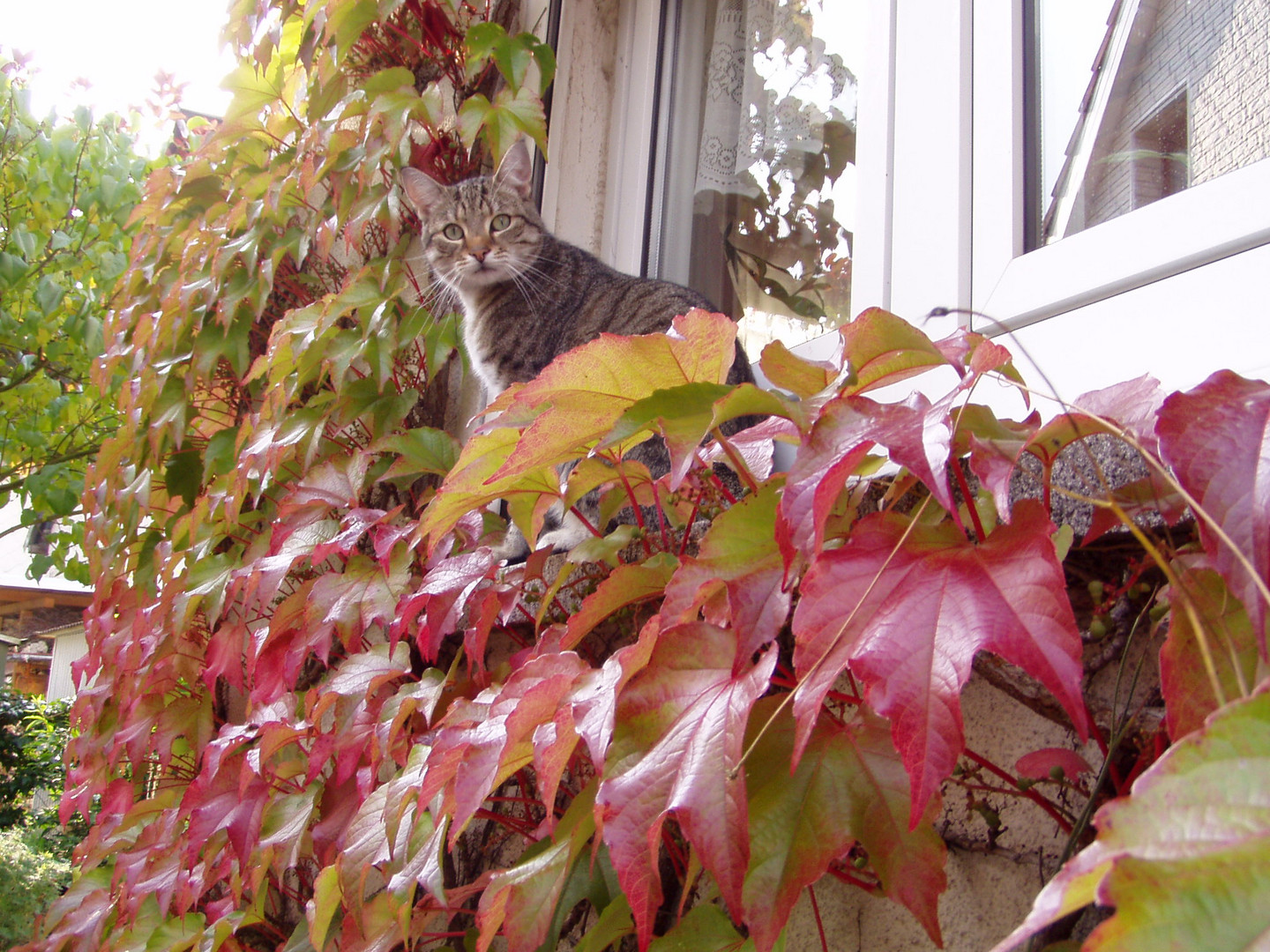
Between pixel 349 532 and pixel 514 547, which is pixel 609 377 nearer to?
pixel 349 532

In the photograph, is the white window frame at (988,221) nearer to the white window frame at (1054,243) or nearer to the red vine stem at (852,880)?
the white window frame at (1054,243)

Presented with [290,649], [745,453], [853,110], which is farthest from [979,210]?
[290,649]

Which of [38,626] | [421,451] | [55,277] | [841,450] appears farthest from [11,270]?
[38,626]

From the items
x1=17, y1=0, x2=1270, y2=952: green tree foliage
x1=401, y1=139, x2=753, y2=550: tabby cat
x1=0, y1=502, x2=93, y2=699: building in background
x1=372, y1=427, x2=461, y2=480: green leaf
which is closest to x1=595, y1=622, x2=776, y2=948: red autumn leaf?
x1=17, y1=0, x2=1270, y2=952: green tree foliage

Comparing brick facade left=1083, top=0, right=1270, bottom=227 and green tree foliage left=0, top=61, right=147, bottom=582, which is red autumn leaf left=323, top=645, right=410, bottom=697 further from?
green tree foliage left=0, top=61, right=147, bottom=582

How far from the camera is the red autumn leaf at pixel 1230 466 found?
0.94 ft

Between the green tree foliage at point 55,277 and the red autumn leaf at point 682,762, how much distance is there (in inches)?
119

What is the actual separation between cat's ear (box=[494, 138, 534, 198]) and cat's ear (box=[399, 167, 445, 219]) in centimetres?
13

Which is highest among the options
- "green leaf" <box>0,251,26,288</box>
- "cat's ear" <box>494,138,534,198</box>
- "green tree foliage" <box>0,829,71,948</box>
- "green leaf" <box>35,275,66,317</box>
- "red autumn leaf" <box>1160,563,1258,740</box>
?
"green leaf" <box>0,251,26,288</box>

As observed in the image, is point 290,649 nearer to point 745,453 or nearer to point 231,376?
point 745,453

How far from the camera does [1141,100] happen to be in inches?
32.2

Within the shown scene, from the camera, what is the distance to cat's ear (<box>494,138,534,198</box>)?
63.1 inches

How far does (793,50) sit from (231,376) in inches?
56.1

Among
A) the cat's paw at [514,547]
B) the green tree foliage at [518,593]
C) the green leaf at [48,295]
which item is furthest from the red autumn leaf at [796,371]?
the green leaf at [48,295]
